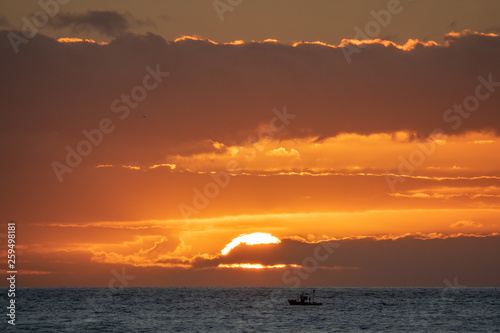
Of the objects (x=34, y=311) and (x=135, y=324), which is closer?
(x=135, y=324)

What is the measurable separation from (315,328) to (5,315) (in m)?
71.4

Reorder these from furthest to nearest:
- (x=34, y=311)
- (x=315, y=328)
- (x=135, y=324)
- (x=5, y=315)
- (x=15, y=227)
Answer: (x=34, y=311), (x=5, y=315), (x=135, y=324), (x=315, y=328), (x=15, y=227)

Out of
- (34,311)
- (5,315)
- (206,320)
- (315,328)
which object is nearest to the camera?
(315,328)

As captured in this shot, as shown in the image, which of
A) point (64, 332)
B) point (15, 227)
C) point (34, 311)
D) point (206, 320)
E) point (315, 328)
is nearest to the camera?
point (15, 227)

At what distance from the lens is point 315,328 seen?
417 ft

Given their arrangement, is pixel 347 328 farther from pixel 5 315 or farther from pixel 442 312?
pixel 5 315

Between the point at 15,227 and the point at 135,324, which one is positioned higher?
the point at 15,227

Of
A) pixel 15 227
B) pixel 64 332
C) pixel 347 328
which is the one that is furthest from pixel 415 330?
pixel 15 227

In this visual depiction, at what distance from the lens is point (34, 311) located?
17262 cm

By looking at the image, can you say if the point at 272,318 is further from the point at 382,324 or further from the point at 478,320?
the point at 478,320

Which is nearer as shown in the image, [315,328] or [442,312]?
[315,328]

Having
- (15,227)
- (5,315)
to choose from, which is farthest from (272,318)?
(15,227)

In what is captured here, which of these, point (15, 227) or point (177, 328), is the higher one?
point (15, 227)

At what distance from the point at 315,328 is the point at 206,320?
2714 centimetres
